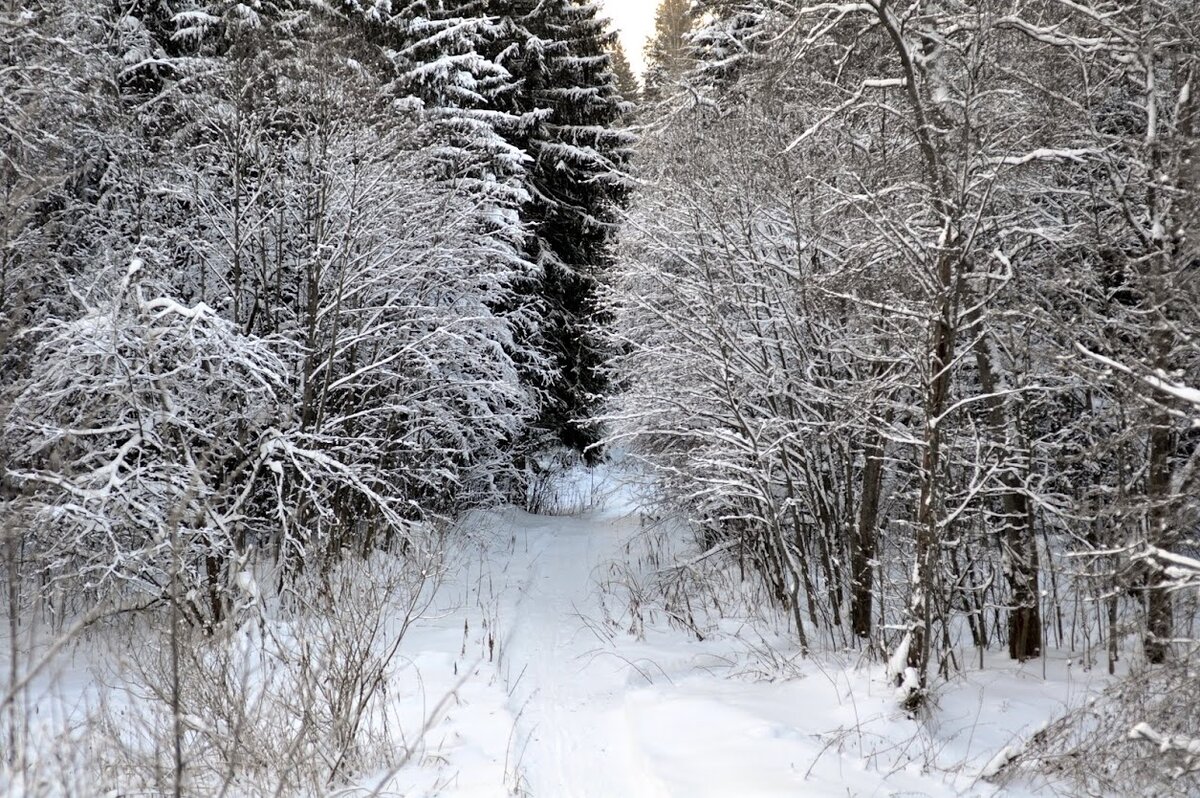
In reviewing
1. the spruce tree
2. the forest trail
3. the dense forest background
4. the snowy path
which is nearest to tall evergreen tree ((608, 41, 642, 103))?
the spruce tree

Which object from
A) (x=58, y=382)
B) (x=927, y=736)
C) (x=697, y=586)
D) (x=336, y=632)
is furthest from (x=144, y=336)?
(x=927, y=736)

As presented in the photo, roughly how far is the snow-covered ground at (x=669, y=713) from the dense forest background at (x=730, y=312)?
0.48m

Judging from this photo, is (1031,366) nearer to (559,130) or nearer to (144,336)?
(144,336)

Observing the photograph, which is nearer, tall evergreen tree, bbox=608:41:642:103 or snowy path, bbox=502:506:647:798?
snowy path, bbox=502:506:647:798

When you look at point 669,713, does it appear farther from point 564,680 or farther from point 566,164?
point 566,164

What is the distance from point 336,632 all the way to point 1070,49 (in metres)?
7.28

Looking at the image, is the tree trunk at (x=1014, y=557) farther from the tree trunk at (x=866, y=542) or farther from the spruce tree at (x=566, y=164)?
the spruce tree at (x=566, y=164)

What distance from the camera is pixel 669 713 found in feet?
20.5

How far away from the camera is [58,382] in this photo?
24.5 feet

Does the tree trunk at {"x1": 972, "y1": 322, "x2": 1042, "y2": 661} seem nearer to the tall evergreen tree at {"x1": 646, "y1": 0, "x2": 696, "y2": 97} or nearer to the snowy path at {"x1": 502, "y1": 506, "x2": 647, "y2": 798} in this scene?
the snowy path at {"x1": 502, "y1": 506, "x2": 647, "y2": 798}

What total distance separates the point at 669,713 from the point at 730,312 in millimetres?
4552

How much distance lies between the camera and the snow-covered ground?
503 cm

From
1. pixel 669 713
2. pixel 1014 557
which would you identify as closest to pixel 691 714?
pixel 669 713

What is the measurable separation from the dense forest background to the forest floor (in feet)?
1.48
